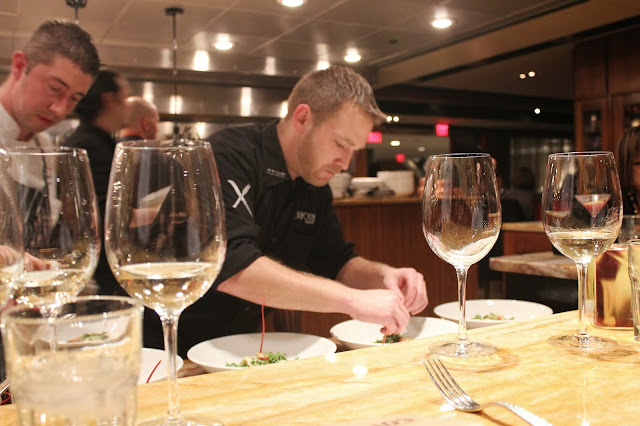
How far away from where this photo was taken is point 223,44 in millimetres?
5820

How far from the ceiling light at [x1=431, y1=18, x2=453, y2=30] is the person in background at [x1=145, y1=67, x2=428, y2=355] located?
11.9 feet

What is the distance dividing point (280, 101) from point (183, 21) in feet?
7.71

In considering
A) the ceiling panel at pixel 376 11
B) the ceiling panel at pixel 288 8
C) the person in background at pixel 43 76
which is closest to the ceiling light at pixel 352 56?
the ceiling panel at pixel 376 11

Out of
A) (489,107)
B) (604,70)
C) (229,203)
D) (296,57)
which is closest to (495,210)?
(229,203)

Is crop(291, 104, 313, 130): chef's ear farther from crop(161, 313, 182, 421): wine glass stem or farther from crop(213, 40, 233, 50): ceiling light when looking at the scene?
crop(213, 40, 233, 50): ceiling light

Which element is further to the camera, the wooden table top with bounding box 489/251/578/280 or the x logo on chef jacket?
the wooden table top with bounding box 489/251/578/280

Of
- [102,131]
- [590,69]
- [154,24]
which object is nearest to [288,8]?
[154,24]

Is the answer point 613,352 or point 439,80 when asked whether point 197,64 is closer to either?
point 439,80

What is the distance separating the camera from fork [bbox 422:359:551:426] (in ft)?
1.69

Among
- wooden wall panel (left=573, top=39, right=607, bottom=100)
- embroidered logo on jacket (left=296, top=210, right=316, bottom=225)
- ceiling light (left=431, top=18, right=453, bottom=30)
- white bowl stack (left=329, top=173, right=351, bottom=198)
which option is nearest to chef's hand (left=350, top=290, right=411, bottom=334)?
embroidered logo on jacket (left=296, top=210, right=316, bottom=225)

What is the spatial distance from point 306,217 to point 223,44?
4.29 meters

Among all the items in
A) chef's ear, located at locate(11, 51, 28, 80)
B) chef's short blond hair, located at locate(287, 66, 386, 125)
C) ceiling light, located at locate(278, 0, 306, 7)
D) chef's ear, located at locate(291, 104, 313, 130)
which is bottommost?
chef's ear, located at locate(291, 104, 313, 130)

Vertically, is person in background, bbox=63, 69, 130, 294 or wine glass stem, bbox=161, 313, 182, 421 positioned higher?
person in background, bbox=63, 69, 130, 294

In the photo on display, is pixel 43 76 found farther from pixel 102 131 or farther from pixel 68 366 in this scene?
pixel 68 366
